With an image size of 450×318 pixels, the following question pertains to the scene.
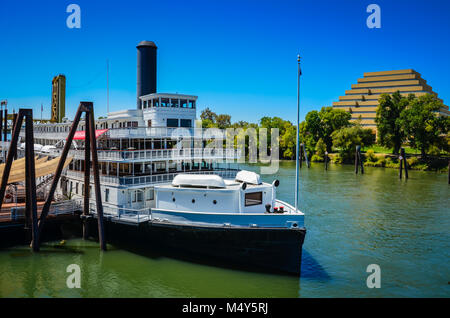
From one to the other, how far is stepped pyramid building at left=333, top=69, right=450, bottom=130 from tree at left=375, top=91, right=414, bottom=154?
35.3 meters

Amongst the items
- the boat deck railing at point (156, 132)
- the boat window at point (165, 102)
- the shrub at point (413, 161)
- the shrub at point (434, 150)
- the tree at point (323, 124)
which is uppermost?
the tree at point (323, 124)

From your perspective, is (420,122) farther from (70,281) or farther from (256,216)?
(70,281)

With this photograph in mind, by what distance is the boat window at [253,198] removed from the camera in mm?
22594

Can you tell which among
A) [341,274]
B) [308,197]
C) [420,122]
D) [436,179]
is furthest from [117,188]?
[420,122]

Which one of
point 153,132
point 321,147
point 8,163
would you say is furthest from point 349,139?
point 8,163

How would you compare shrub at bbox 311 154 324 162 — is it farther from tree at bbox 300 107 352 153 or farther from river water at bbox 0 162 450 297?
river water at bbox 0 162 450 297

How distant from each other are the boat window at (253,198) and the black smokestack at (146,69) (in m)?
22.8

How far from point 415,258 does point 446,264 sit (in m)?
1.75

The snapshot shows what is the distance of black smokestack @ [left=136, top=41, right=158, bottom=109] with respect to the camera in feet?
134

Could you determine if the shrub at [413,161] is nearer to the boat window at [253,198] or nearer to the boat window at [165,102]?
the boat window at [165,102]

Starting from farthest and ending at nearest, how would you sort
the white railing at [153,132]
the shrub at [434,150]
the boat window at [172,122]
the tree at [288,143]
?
1. the tree at [288,143]
2. the shrub at [434,150]
3. the boat window at [172,122]
4. the white railing at [153,132]

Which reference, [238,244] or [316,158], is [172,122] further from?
[316,158]

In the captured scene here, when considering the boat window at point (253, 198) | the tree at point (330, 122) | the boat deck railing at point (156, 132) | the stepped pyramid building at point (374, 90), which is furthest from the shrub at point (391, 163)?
the boat window at point (253, 198)
